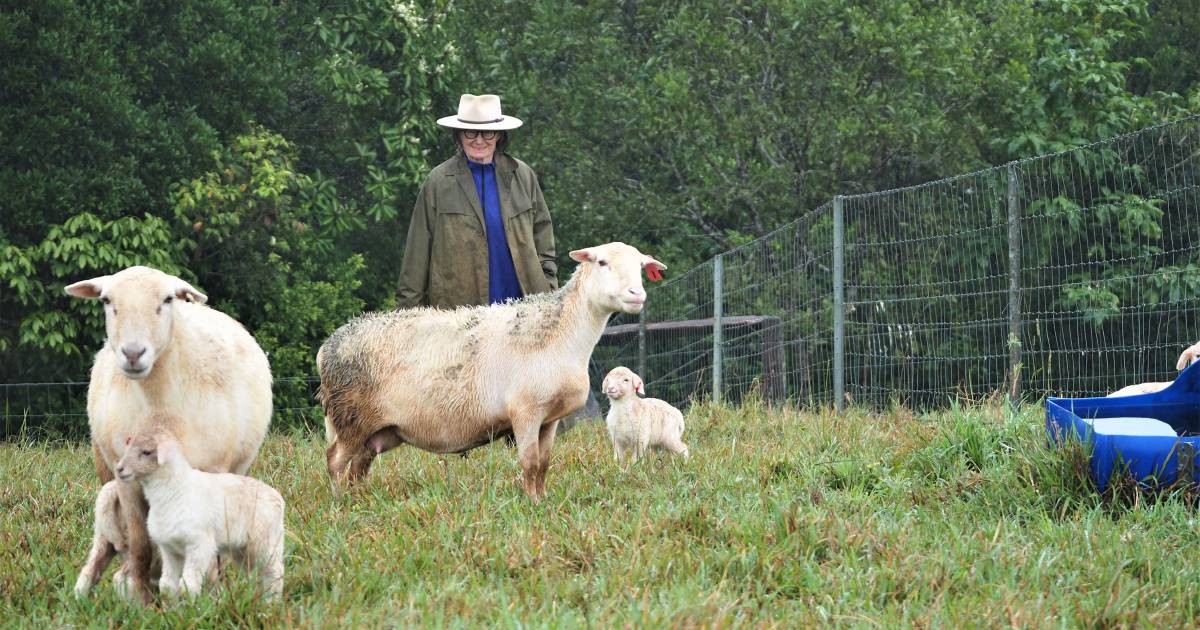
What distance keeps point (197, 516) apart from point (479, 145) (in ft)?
12.4

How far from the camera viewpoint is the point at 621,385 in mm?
7527

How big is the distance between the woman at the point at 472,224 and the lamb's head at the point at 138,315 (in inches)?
116

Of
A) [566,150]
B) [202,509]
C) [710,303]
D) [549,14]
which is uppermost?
[549,14]

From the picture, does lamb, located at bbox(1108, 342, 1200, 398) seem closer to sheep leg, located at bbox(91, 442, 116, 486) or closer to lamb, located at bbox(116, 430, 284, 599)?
lamb, located at bbox(116, 430, 284, 599)

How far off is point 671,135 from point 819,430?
10.8 meters

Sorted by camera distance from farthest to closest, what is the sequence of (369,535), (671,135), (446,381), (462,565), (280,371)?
(671,135), (280,371), (446,381), (369,535), (462,565)

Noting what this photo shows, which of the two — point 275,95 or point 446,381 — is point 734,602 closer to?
point 446,381

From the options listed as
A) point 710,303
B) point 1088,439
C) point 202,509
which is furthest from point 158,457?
point 710,303

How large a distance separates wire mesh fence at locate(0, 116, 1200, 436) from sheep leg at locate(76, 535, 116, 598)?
483cm

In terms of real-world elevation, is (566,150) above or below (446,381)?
above

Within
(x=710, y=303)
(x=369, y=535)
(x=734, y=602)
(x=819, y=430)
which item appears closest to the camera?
(x=734, y=602)

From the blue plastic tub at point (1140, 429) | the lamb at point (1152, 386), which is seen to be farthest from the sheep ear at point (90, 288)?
the lamb at point (1152, 386)

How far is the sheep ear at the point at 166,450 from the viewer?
14.7 ft

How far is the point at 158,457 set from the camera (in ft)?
14.6
